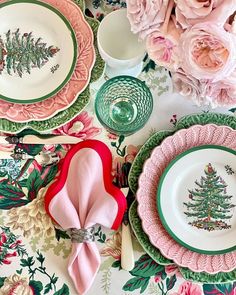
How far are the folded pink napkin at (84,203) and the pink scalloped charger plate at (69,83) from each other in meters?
0.09

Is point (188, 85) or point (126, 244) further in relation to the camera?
point (126, 244)

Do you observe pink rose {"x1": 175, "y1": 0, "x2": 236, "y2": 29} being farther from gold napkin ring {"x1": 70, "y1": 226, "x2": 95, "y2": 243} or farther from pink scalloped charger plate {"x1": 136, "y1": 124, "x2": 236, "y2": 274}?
gold napkin ring {"x1": 70, "y1": 226, "x2": 95, "y2": 243}

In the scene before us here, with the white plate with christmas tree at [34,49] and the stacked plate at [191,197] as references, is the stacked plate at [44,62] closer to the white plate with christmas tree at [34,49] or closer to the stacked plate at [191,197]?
the white plate with christmas tree at [34,49]

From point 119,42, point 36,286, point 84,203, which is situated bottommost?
point 36,286

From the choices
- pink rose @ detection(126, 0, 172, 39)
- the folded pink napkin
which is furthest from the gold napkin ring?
pink rose @ detection(126, 0, 172, 39)

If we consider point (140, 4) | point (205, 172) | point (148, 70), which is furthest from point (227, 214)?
point (140, 4)

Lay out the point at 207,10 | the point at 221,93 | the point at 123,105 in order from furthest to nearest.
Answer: the point at 123,105 < the point at 221,93 < the point at 207,10

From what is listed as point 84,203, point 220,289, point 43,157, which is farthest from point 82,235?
point 220,289

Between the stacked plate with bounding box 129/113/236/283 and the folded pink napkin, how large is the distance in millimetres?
46

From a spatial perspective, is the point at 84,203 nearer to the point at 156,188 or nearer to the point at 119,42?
the point at 156,188

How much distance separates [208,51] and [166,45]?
2.9 inches

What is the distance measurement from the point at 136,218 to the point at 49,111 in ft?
0.78

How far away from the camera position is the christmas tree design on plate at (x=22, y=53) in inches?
38.1

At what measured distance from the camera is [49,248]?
0.94 meters
